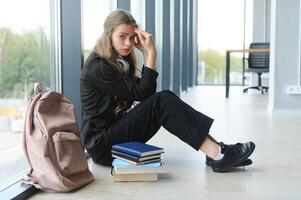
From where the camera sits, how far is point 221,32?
423 inches

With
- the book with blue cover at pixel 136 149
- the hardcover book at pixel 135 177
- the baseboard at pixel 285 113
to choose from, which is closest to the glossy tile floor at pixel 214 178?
the hardcover book at pixel 135 177

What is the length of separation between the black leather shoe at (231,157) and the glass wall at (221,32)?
328 inches

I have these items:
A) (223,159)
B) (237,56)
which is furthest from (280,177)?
(237,56)

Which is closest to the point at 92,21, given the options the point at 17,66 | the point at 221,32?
the point at 17,66

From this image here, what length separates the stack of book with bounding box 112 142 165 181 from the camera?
2.08m

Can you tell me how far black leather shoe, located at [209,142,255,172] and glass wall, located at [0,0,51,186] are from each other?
95 centimetres

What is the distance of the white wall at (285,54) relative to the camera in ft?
15.7

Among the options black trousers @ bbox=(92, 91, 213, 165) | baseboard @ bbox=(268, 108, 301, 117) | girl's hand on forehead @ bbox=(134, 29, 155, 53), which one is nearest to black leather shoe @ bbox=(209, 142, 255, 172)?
black trousers @ bbox=(92, 91, 213, 165)

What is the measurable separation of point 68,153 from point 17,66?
0.51 meters

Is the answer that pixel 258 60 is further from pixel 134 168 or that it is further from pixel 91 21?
pixel 134 168

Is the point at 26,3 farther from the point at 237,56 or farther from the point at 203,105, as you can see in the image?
the point at 237,56

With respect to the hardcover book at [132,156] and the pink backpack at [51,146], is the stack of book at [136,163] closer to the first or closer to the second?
the hardcover book at [132,156]

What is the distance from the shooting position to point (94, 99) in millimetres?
2307

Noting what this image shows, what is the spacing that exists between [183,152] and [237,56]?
7925 mm
